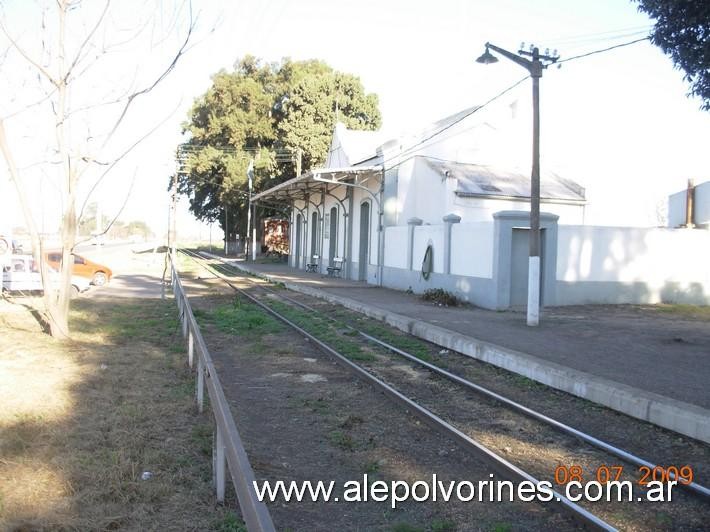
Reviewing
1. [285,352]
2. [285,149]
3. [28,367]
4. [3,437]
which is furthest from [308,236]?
[3,437]

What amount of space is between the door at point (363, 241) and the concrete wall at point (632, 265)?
41.4ft

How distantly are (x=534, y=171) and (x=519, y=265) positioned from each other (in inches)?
143

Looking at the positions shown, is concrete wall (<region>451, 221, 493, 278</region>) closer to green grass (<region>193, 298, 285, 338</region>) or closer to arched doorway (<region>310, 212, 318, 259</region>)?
green grass (<region>193, 298, 285, 338</region>)

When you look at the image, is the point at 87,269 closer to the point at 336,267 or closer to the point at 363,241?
the point at 363,241

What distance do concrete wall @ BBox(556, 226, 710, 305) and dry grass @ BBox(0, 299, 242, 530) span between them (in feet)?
36.5

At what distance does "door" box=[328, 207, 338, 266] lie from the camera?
34188 mm

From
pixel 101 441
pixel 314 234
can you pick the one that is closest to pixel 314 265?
pixel 314 234

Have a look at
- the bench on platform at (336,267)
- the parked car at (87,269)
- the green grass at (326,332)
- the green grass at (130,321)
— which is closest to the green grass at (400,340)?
the green grass at (326,332)

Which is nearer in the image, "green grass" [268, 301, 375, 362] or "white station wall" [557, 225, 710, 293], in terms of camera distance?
"green grass" [268, 301, 375, 362]

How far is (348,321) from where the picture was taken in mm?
16031

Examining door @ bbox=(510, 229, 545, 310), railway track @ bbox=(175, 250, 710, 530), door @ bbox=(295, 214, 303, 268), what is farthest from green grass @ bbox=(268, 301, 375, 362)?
door @ bbox=(295, 214, 303, 268)

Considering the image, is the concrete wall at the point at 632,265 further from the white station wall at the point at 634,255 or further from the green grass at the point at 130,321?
the green grass at the point at 130,321

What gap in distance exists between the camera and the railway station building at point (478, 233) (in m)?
17.2

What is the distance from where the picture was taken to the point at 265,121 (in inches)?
2020
